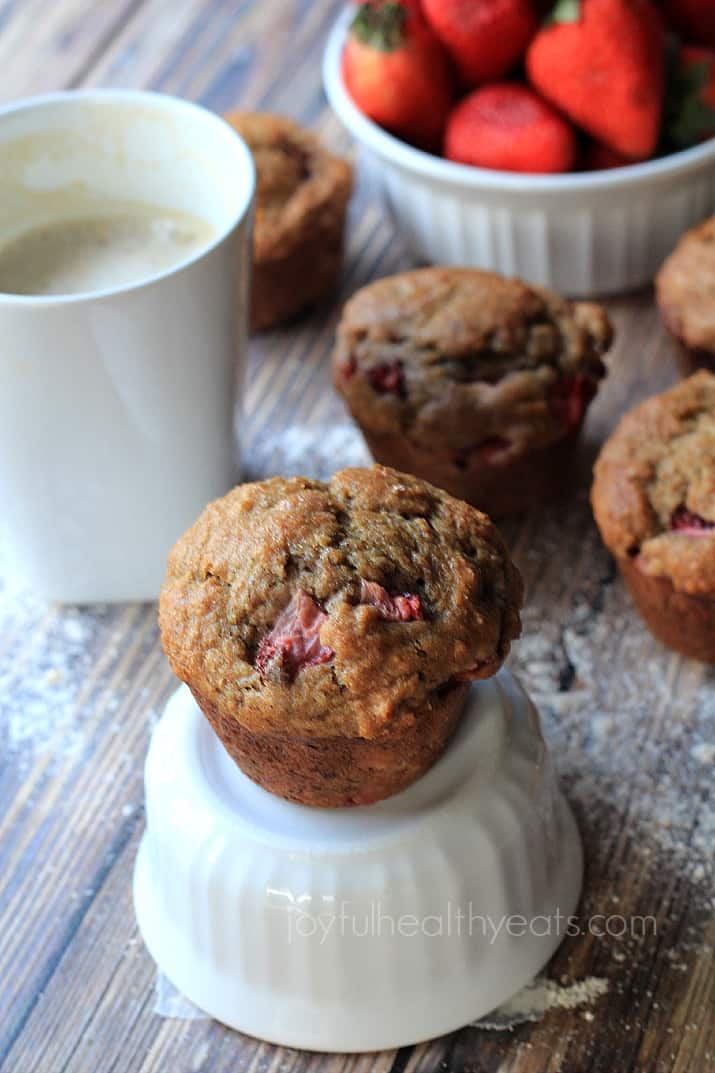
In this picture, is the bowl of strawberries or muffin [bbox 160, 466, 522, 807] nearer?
muffin [bbox 160, 466, 522, 807]

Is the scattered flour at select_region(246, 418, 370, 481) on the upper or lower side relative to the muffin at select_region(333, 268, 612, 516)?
lower

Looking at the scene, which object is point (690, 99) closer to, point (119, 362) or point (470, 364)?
point (470, 364)

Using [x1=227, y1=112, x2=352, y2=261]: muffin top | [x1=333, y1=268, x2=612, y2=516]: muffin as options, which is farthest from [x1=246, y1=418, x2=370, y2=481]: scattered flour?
[x1=227, y1=112, x2=352, y2=261]: muffin top

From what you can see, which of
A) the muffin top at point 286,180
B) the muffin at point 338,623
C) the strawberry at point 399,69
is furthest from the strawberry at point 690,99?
the muffin at point 338,623

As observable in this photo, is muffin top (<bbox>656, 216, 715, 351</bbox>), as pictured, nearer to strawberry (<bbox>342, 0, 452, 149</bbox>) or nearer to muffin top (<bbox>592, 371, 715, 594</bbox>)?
muffin top (<bbox>592, 371, 715, 594</bbox>)

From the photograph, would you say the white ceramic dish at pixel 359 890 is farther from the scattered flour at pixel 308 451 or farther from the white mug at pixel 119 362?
the scattered flour at pixel 308 451
